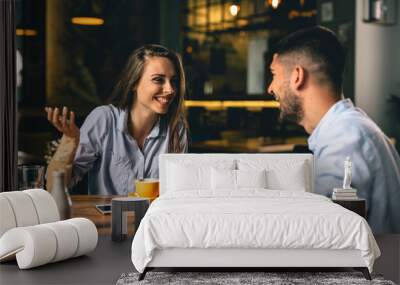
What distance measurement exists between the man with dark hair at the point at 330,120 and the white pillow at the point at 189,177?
131 centimetres

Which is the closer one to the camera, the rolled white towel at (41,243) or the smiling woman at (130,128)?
the rolled white towel at (41,243)

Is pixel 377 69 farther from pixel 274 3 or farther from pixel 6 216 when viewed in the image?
pixel 6 216

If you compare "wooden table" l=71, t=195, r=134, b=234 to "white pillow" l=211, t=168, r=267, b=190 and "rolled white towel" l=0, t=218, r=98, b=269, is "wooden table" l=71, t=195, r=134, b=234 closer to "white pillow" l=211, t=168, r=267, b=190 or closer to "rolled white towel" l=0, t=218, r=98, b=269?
"white pillow" l=211, t=168, r=267, b=190

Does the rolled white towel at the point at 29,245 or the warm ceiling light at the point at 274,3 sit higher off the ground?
the warm ceiling light at the point at 274,3

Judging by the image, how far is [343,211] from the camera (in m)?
4.87

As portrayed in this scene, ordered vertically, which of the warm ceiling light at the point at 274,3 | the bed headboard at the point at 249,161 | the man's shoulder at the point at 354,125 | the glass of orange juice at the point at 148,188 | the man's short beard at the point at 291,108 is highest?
the warm ceiling light at the point at 274,3

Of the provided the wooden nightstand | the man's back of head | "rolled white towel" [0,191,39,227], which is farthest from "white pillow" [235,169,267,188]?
"rolled white towel" [0,191,39,227]

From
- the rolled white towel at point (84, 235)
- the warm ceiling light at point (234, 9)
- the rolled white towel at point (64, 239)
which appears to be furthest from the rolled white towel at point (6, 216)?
the warm ceiling light at point (234, 9)

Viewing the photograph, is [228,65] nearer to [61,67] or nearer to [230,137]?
[230,137]

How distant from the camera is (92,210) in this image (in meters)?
7.33

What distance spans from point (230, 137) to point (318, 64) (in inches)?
49.8

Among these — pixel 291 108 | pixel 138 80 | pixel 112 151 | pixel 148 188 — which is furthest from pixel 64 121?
pixel 291 108

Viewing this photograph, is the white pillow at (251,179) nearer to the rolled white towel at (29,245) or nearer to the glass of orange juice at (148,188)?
the glass of orange juice at (148,188)

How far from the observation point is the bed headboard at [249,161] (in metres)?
Result: 6.62
